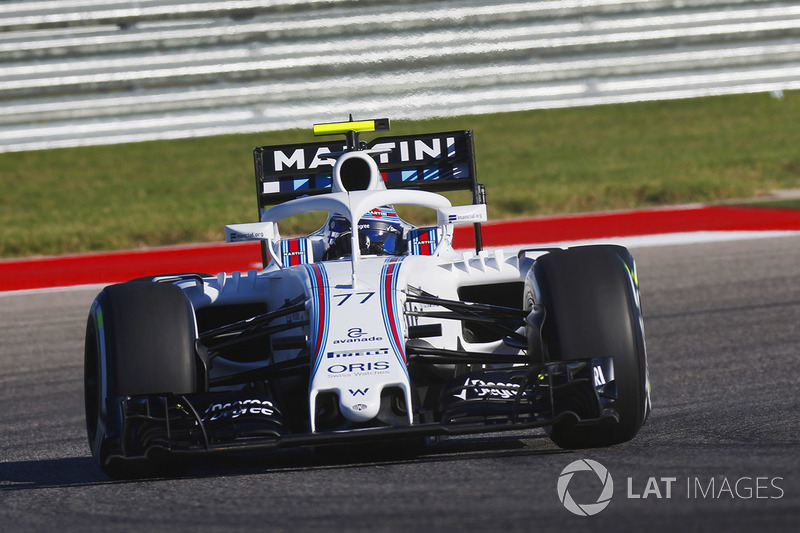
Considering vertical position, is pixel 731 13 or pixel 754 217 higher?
pixel 731 13

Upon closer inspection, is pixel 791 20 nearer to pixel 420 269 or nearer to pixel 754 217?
pixel 754 217

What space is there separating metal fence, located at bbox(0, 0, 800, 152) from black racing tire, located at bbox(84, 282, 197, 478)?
12.1 metres

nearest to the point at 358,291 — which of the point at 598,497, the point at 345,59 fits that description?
the point at 598,497

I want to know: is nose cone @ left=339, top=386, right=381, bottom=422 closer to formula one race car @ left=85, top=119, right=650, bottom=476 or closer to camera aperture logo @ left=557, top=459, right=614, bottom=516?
formula one race car @ left=85, top=119, right=650, bottom=476

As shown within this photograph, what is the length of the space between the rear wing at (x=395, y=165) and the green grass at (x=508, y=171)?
6.34 metres

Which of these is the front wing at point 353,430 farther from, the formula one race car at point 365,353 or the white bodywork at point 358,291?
the white bodywork at point 358,291

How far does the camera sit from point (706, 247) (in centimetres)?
1142

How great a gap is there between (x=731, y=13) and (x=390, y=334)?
14732 millimetres

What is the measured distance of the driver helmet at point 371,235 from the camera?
626cm

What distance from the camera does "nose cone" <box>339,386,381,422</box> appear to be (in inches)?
186

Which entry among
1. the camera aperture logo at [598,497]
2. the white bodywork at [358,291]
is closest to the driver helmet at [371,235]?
the white bodywork at [358,291]

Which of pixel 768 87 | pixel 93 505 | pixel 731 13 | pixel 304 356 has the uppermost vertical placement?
pixel 731 13

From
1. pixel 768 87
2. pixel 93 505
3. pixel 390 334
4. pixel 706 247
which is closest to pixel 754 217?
pixel 706 247

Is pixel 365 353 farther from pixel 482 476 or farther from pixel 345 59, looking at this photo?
pixel 345 59
